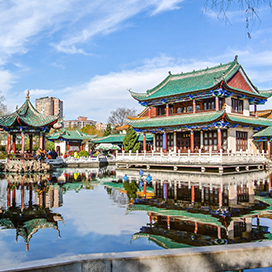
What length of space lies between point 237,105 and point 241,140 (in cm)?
363

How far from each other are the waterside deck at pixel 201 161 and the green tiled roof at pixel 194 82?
6.68 m

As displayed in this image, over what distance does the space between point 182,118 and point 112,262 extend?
28133 mm

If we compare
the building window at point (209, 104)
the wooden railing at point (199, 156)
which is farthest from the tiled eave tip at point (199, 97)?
the wooden railing at point (199, 156)

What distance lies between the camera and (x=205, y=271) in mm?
4223

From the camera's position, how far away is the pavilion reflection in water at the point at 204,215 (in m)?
7.95

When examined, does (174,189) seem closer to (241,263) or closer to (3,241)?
(3,241)

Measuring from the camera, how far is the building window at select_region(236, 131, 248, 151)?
30748mm

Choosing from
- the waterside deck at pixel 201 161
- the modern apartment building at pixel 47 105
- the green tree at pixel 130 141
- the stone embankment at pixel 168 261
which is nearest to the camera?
the stone embankment at pixel 168 261

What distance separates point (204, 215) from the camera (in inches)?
415

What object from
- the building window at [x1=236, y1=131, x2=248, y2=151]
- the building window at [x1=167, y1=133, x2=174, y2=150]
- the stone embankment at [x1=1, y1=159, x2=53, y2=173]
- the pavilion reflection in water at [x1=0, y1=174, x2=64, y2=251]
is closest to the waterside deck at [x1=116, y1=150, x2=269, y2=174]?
the building window at [x1=236, y1=131, x2=248, y2=151]

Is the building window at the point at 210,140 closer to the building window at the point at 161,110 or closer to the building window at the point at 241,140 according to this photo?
the building window at the point at 241,140

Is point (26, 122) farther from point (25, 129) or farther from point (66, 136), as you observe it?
point (66, 136)

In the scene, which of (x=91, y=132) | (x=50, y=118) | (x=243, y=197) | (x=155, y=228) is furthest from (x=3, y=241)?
(x=91, y=132)

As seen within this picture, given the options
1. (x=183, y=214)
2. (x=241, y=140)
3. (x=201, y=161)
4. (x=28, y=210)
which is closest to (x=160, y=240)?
(x=183, y=214)
